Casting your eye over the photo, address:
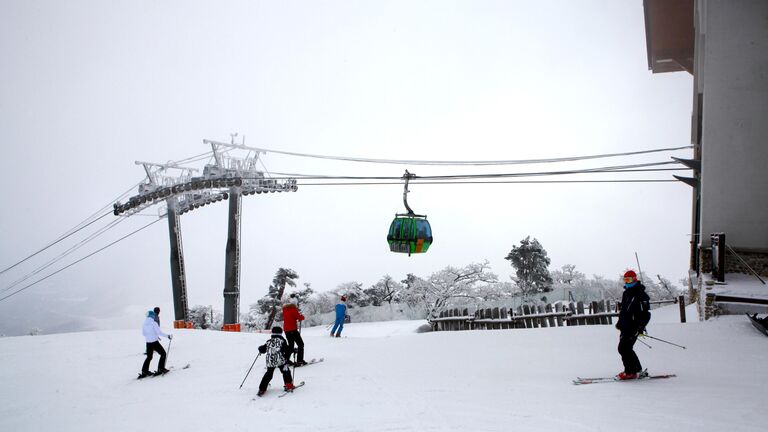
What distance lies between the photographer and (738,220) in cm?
1189

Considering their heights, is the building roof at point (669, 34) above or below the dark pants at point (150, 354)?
above

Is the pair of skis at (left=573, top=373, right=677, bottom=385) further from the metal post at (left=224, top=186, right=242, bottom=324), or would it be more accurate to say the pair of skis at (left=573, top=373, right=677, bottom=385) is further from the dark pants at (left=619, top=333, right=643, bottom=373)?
the metal post at (left=224, top=186, right=242, bottom=324)

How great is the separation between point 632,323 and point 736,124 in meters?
8.36

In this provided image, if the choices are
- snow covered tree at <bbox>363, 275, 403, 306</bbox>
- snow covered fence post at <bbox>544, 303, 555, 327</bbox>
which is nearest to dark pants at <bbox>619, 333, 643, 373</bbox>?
snow covered fence post at <bbox>544, 303, 555, 327</bbox>

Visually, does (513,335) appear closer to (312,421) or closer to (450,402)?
(450,402)

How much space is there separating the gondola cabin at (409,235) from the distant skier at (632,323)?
4351 mm

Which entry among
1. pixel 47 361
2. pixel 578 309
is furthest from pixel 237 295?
pixel 578 309

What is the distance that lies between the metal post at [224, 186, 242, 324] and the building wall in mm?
17581

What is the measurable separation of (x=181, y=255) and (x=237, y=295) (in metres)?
5.38

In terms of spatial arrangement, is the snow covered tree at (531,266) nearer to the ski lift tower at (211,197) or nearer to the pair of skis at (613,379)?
the ski lift tower at (211,197)

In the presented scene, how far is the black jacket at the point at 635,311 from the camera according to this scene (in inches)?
290

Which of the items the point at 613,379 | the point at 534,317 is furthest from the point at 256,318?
the point at 613,379

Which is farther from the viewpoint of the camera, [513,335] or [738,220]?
Answer: [513,335]

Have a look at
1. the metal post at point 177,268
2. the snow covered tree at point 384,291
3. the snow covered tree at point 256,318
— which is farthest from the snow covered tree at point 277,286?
the metal post at point 177,268
